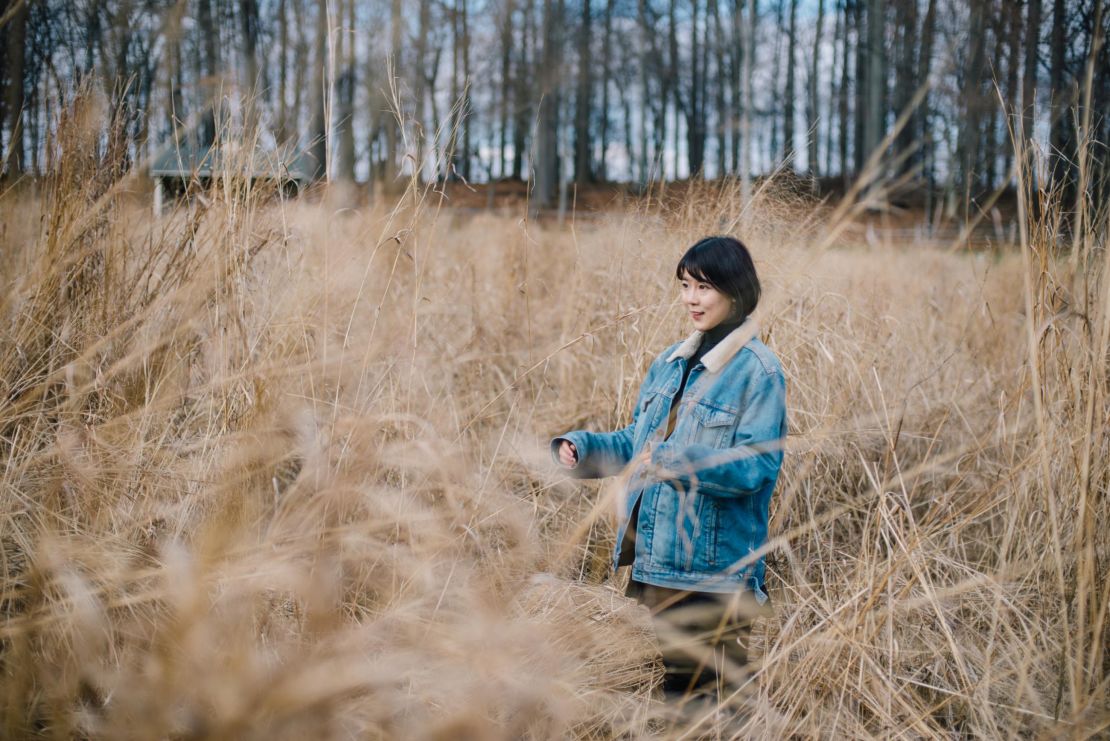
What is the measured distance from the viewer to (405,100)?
199 centimetres

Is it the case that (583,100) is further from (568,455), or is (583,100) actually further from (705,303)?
(568,455)

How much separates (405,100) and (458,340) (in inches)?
59.5

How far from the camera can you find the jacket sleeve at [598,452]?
1.58m

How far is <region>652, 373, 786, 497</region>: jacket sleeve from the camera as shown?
1.34 metres

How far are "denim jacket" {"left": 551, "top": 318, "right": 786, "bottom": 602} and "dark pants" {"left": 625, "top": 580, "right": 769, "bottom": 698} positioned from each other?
5 centimetres

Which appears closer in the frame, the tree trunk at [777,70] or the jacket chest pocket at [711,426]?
the jacket chest pocket at [711,426]

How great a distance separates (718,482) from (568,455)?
1.14ft

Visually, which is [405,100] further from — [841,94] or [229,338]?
[841,94]

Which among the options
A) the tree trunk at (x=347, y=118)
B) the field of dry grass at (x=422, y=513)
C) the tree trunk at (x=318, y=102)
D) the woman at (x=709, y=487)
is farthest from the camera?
the tree trunk at (x=347, y=118)

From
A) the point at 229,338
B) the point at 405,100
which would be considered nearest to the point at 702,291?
the point at 405,100

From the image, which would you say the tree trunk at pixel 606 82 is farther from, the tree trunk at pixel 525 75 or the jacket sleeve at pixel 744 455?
the jacket sleeve at pixel 744 455

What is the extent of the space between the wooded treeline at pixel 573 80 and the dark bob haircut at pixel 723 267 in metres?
0.40

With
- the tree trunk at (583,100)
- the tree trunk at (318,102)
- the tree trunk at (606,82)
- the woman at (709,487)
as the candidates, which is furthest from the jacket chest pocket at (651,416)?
the tree trunk at (606,82)

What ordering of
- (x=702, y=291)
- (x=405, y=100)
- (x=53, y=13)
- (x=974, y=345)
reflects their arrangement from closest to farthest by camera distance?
(x=702, y=291) < (x=405, y=100) < (x=53, y=13) < (x=974, y=345)
